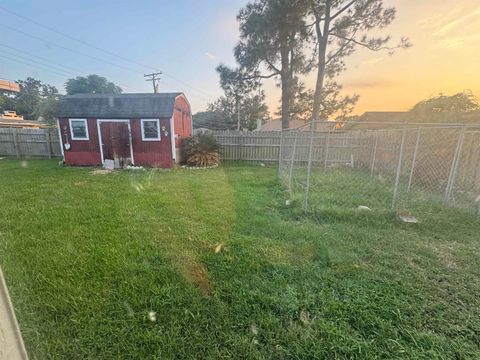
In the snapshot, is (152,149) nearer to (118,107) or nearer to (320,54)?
(118,107)

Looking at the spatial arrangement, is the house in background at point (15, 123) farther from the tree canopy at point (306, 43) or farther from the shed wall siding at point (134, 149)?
the tree canopy at point (306, 43)

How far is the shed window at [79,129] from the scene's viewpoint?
966 centimetres

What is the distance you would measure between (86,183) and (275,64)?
447 inches

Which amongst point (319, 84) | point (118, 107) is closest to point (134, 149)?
point (118, 107)

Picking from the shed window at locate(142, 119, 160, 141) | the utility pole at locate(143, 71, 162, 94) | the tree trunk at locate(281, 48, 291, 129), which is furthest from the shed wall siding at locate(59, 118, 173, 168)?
the utility pole at locate(143, 71, 162, 94)

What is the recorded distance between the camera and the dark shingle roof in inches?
371

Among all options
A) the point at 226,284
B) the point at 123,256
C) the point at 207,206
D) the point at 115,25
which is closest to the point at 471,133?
the point at 207,206

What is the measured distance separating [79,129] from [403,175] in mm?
12855

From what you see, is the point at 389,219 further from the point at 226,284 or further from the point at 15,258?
the point at 15,258

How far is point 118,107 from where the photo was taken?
31.6 feet

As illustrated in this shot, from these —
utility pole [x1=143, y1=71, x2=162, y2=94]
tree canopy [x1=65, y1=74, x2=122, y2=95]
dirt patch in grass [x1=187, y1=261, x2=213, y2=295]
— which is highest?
tree canopy [x1=65, y1=74, x2=122, y2=95]

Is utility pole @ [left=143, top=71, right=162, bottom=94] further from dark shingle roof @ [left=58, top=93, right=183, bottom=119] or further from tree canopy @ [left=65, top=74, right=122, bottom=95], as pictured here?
tree canopy @ [left=65, top=74, right=122, bottom=95]

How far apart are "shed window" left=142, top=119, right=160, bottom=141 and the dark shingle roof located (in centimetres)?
26

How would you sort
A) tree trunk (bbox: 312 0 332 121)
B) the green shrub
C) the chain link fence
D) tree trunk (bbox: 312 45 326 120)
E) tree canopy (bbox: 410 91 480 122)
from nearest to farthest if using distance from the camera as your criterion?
1. the chain link fence
2. tree canopy (bbox: 410 91 480 122)
3. the green shrub
4. tree trunk (bbox: 312 0 332 121)
5. tree trunk (bbox: 312 45 326 120)
